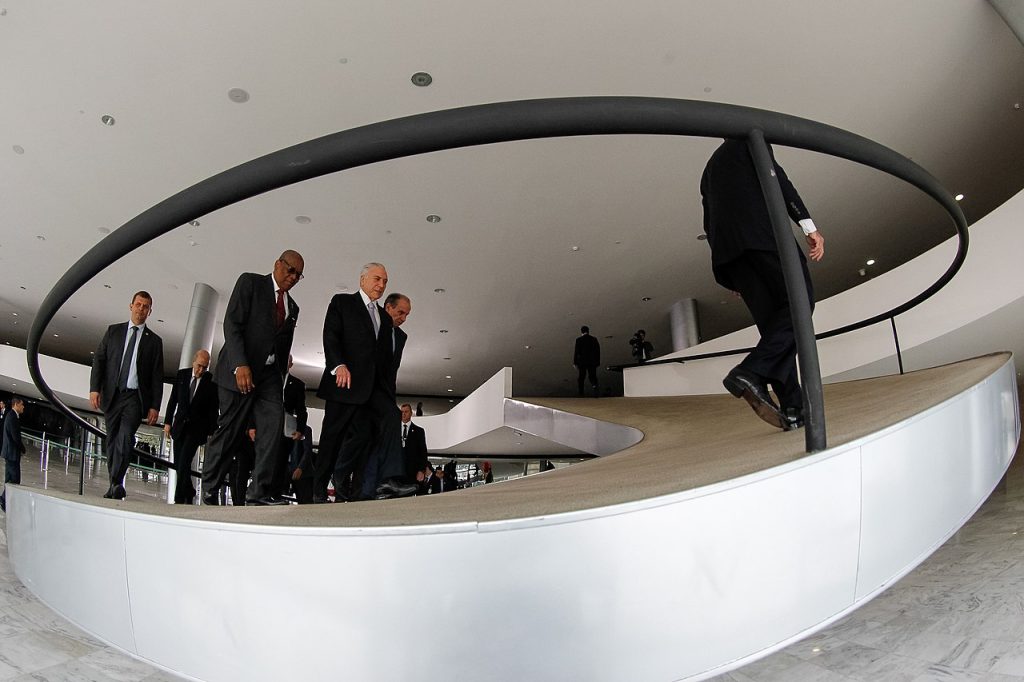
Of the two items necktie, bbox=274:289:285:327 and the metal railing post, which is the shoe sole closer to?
the metal railing post

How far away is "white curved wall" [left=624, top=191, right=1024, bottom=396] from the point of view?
5039mm

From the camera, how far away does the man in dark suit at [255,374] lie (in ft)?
8.20

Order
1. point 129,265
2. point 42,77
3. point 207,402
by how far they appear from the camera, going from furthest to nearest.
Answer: point 129,265, point 42,77, point 207,402

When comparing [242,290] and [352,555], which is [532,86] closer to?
[242,290]

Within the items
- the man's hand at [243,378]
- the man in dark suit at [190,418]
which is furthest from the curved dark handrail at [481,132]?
the man in dark suit at [190,418]

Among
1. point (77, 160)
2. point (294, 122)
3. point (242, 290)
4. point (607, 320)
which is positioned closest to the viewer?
point (242, 290)

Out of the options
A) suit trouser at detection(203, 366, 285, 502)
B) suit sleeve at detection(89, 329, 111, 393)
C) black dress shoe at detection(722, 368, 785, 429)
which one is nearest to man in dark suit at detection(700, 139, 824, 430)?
black dress shoe at detection(722, 368, 785, 429)

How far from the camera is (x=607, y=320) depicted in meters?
12.9

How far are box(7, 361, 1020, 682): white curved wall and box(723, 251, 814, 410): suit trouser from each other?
577mm

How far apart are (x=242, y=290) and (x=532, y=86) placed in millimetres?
4177

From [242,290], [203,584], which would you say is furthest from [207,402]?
[203,584]

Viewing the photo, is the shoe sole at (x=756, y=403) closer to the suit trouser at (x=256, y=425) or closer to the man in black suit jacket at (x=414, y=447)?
the suit trouser at (x=256, y=425)

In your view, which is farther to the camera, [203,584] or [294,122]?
[294,122]

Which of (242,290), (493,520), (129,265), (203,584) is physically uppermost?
(129,265)
